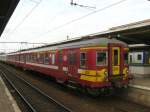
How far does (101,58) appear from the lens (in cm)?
1212

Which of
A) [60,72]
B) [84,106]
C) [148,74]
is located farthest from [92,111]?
[148,74]

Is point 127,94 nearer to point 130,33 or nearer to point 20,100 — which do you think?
point 130,33

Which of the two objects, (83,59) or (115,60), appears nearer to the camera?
(115,60)

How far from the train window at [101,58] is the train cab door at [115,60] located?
0.23m

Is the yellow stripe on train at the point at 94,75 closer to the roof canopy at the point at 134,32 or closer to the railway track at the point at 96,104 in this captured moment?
the railway track at the point at 96,104

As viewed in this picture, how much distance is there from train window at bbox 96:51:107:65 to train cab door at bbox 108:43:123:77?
0.23 metres

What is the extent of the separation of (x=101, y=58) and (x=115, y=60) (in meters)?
0.84

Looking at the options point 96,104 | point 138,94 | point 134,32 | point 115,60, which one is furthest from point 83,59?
point 134,32

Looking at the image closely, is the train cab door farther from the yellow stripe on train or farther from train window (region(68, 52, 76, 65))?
train window (region(68, 52, 76, 65))

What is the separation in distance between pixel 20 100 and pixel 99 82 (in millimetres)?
4587

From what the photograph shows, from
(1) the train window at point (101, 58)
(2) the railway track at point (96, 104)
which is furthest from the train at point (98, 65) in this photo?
(2) the railway track at point (96, 104)

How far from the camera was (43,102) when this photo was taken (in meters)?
12.8

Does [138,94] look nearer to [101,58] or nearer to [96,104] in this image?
[96,104]

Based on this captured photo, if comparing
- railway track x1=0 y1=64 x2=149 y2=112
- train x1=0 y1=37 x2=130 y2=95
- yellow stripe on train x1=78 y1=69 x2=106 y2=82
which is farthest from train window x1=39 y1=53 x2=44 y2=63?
yellow stripe on train x1=78 y1=69 x2=106 y2=82
